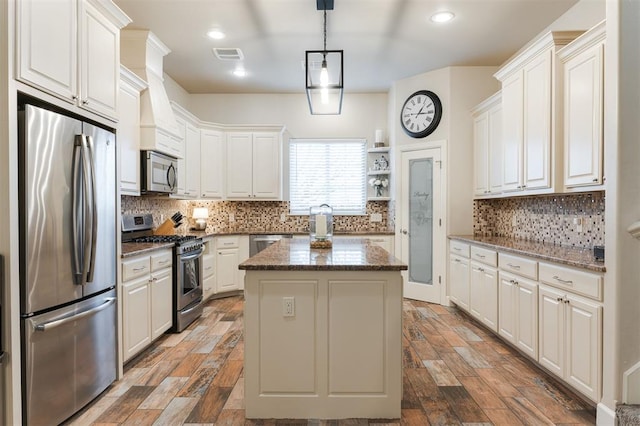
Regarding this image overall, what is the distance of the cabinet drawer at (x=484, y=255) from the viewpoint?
12.0ft

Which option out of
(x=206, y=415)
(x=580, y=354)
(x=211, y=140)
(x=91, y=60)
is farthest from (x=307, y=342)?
(x=211, y=140)

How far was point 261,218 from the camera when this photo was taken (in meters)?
6.16

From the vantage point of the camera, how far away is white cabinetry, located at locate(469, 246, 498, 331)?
365 cm

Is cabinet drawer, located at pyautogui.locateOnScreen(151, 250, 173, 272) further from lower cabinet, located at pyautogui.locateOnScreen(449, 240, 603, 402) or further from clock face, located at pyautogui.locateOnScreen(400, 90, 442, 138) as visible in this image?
clock face, located at pyautogui.locateOnScreen(400, 90, 442, 138)

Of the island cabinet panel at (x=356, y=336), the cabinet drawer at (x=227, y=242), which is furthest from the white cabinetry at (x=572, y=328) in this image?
the cabinet drawer at (x=227, y=242)

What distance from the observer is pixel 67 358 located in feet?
7.32

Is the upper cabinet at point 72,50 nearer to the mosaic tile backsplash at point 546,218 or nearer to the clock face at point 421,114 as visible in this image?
the clock face at point 421,114

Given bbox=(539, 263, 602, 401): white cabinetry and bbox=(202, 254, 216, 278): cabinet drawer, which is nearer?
bbox=(539, 263, 602, 401): white cabinetry

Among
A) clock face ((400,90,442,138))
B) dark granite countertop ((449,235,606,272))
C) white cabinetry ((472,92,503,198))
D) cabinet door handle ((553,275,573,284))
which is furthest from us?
clock face ((400,90,442,138))

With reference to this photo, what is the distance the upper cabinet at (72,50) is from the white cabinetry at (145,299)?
49.2 inches

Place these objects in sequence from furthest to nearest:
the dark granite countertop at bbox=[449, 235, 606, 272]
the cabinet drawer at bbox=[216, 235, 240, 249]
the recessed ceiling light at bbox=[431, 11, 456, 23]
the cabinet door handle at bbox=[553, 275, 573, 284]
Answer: the cabinet drawer at bbox=[216, 235, 240, 249], the recessed ceiling light at bbox=[431, 11, 456, 23], the cabinet door handle at bbox=[553, 275, 573, 284], the dark granite countertop at bbox=[449, 235, 606, 272]

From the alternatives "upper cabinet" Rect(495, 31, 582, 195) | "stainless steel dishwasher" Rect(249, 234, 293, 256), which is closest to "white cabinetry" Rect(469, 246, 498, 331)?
"upper cabinet" Rect(495, 31, 582, 195)

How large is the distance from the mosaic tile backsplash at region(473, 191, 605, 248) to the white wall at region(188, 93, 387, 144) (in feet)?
7.26

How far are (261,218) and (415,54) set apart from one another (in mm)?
3325
